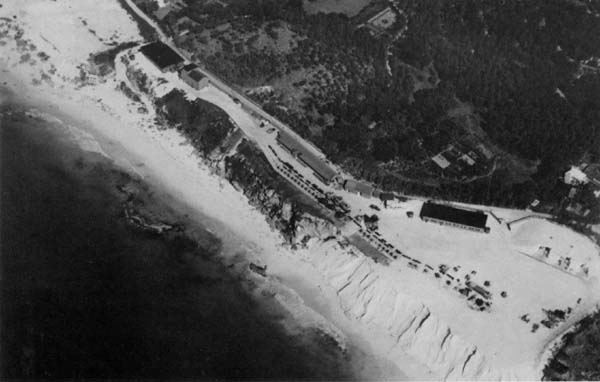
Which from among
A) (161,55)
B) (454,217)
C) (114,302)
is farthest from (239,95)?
(114,302)

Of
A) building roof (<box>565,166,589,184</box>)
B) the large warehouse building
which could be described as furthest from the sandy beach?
building roof (<box>565,166,589,184</box>)

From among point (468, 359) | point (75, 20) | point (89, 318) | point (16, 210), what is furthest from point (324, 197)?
point (75, 20)

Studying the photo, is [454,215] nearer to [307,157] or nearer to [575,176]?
[575,176]

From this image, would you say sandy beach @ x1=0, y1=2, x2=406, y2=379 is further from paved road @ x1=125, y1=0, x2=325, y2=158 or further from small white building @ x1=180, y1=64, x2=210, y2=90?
small white building @ x1=180, y1=64, x2=210, y2=90

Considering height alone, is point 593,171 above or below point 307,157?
above

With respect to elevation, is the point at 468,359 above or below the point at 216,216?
above

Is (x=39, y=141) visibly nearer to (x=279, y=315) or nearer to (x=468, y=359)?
(x=279, y=315)
